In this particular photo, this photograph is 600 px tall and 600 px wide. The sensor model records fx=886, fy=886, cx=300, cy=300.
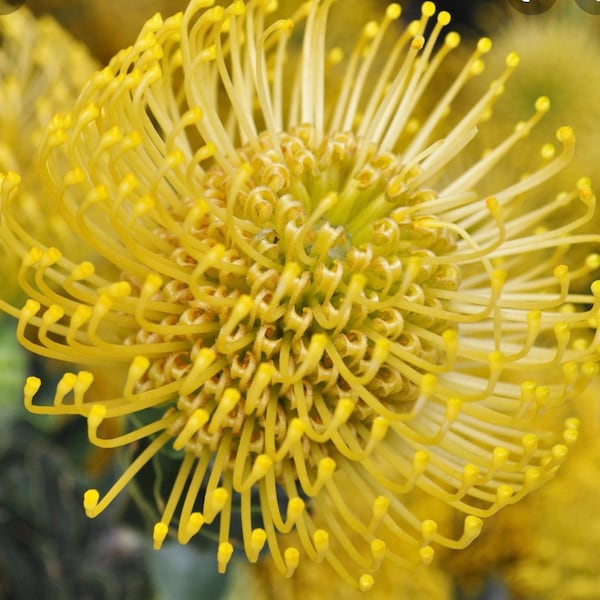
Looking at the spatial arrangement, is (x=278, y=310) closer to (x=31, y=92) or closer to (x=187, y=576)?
(x=187, y=576)

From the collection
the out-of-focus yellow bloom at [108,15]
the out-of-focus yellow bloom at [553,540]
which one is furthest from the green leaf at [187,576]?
the out-of-focus yellow bloom at [108,15]

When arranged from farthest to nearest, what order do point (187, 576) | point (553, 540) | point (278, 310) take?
point (553, 540), point (187, 576), point (278, 310)

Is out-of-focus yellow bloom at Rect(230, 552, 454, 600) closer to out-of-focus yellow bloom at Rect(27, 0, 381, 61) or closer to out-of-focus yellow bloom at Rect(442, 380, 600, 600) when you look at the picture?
out-of-focus yellow bloom at Rect(442, 380, 600, 600)

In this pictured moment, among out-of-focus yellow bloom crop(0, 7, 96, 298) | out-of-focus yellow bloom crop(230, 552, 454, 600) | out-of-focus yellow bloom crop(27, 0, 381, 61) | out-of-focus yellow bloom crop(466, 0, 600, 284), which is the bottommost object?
out-of-focus yellow bloom crop(230, 552, 454, 600)

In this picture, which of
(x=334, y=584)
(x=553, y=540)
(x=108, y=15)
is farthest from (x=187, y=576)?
(x=108, y=15)

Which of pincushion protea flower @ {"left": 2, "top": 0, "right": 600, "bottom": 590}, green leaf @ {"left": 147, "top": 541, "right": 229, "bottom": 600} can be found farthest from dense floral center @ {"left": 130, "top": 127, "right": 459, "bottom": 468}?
green leaf @ {"left": 147, "top": 541, "right": 229, "bottom": 600}

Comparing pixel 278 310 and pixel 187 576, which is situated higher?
pixel 278 310
